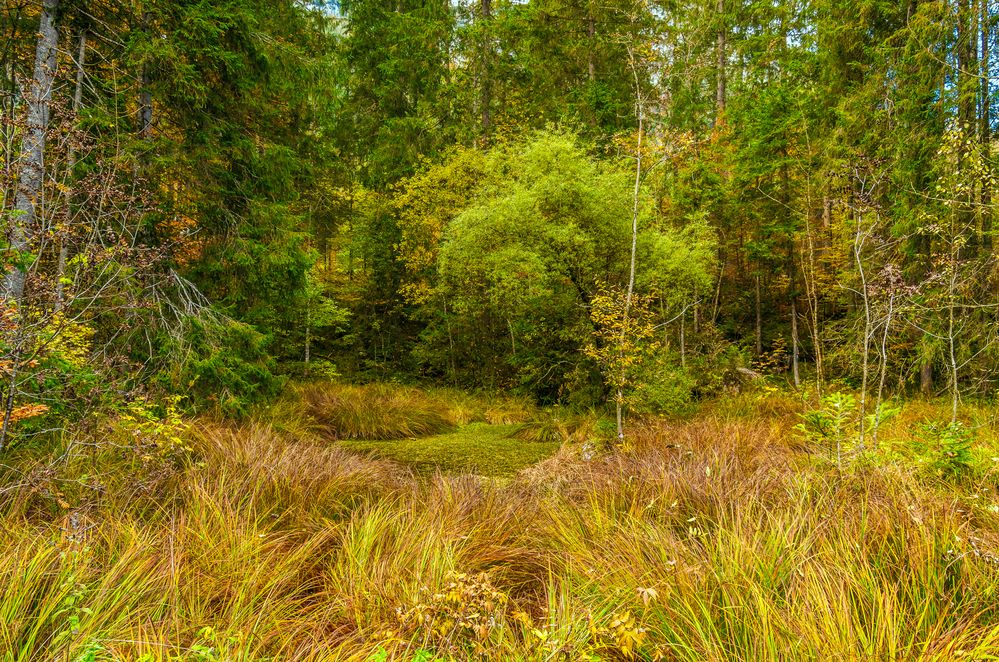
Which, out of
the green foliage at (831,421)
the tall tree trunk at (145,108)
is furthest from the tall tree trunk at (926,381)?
the tall tree trunk at (145,108)

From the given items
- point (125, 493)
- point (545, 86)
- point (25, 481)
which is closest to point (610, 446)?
point (125, 493)

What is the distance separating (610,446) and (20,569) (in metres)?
6.03

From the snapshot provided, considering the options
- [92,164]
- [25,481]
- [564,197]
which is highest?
[564,197]

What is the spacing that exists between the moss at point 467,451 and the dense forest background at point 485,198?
158 cm

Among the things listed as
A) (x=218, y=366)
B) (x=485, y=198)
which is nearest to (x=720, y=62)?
(x=485, y=198)

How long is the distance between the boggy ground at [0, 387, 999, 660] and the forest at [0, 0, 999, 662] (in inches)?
1.0

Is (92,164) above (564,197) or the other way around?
the other way around

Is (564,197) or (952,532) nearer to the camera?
(952,532)

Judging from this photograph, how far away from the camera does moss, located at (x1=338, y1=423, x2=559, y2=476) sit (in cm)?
658

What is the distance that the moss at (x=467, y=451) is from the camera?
259 inches

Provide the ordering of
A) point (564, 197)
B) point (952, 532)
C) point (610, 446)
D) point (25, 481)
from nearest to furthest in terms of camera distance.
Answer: point (952, 532), point (25, 481), point (610, 446), point (564, 197)

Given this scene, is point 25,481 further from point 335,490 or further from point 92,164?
point 92,164

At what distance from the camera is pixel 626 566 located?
2.50 m

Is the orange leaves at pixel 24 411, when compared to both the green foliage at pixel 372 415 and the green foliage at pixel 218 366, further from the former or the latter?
the green foliage at pixel 372 415
